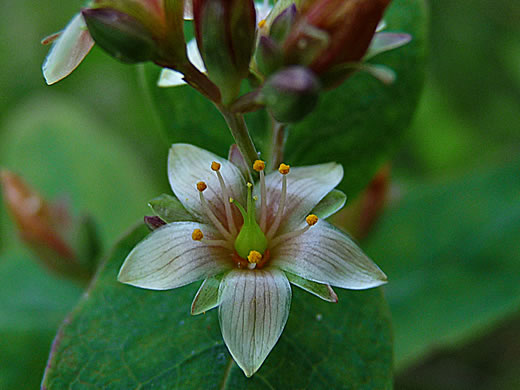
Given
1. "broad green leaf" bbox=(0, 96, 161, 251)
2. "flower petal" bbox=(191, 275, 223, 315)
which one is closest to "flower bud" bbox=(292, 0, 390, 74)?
"flower petal" bbox=(191, 275, 223, 315)

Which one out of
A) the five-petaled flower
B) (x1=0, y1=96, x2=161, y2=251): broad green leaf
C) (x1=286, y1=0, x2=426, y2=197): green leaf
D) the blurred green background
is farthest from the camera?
(x1=0, y1=96, x2=161, y2=251): broad green leaf

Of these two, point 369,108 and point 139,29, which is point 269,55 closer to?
A: point 139,29

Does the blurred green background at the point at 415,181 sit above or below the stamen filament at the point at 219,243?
below

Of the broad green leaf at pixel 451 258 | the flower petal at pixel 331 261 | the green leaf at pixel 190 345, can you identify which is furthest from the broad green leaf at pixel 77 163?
the flower petal at pixel 331 261

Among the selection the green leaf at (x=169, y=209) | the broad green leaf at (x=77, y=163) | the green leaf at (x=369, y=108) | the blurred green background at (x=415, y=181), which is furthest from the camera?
the broad green leaf at (x=77, y=163)

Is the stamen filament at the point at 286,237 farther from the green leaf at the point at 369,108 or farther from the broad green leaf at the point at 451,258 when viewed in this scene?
the broad green leaf at the point at 451,258

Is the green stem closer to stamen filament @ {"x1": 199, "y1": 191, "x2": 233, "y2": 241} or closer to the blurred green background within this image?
stamen filament @ {"x1": 199, "y1": 191, "x2": 233, "y2": 241}

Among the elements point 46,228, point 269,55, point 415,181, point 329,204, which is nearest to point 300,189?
point 329,204

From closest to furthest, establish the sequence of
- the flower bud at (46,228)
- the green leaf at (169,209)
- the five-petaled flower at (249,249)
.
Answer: the five-petaled flower at (249,249)
the green leaf at (169,209)
the flower bud at (46,228)

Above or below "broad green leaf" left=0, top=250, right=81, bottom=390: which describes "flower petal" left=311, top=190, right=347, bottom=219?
above
